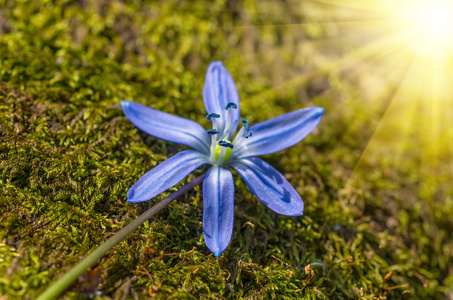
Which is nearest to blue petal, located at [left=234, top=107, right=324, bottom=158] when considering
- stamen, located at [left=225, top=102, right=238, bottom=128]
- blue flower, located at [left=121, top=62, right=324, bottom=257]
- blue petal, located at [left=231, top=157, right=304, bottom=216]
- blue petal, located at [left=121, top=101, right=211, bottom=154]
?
blue flower, located at [left=121, top=62, right=324, bottom=257]

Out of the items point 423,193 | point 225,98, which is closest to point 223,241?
point 225,98

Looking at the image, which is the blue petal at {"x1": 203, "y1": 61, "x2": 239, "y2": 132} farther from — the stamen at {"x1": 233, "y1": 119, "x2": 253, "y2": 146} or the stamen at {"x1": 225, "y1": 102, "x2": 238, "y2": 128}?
the stamen at {"x1": 233, "y1": 119, "x2": 253, "y2": 146}

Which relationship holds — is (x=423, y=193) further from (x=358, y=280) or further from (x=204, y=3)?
(x=204, y=3)

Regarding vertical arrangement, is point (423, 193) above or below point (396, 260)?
above

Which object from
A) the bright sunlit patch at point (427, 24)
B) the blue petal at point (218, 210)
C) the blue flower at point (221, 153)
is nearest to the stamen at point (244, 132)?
the blue flower at point (221, 153)

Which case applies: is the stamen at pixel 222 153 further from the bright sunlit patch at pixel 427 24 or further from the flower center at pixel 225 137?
the bright sunlit patch at pixel 427 24
